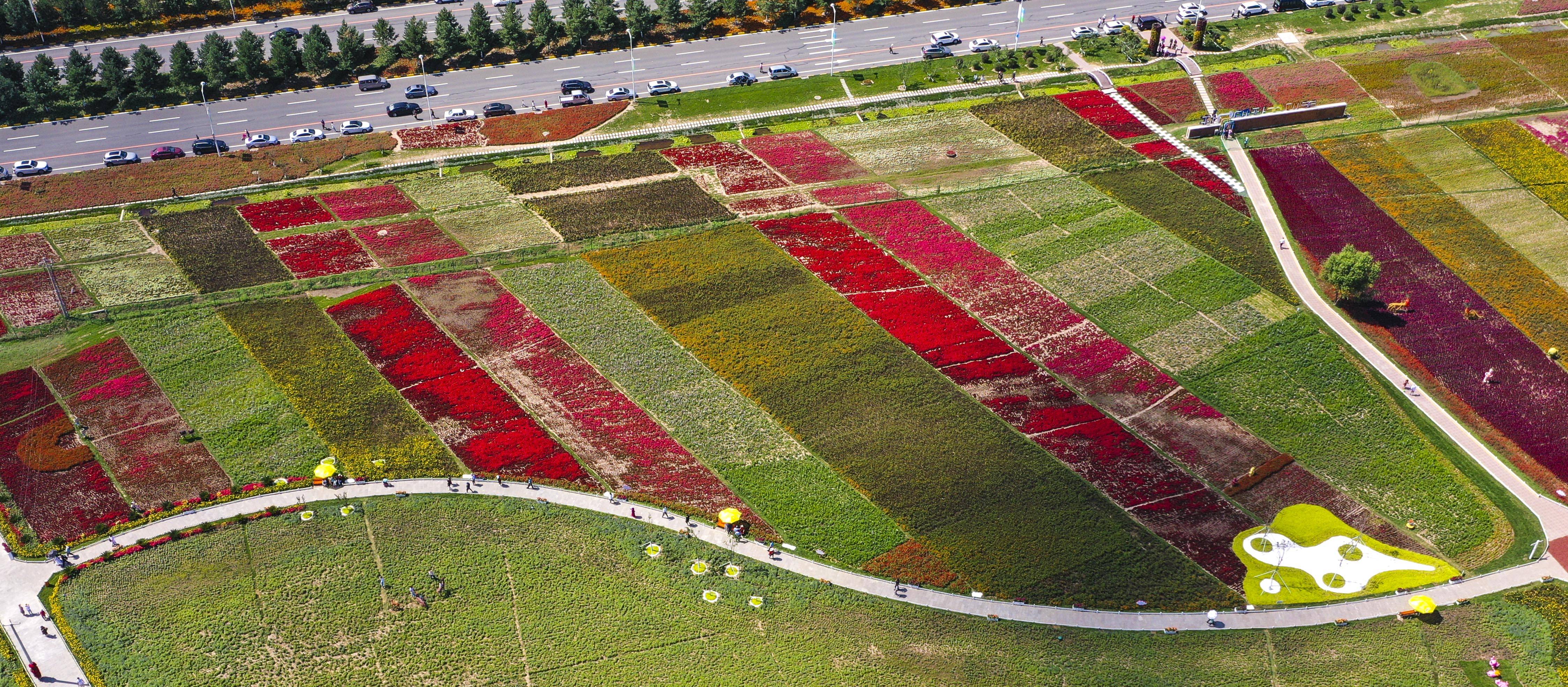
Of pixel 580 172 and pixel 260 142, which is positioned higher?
pixel 260 142

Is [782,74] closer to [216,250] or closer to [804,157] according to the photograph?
[804,157]

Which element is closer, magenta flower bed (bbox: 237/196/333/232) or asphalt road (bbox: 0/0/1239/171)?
magenta flower bed (bbox: 237/196/333/232)

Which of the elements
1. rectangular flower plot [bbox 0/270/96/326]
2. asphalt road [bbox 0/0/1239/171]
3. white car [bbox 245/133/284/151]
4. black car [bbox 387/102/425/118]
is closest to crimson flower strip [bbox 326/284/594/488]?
rectangular flower plot [bbox 0/270/96/326]

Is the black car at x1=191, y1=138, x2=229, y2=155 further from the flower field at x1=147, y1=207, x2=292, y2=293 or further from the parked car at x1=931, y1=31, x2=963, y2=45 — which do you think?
the parked car at x1=931, y1=31, x2=963, y2=45

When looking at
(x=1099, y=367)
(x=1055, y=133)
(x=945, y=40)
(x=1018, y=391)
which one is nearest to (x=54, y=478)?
(x=1018, y=391)

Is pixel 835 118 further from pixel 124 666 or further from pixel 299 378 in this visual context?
pixel 124 666

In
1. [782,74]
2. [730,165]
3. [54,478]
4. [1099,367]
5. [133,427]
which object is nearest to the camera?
[54,478]

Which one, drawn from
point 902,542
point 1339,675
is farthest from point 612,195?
point 1339,675
